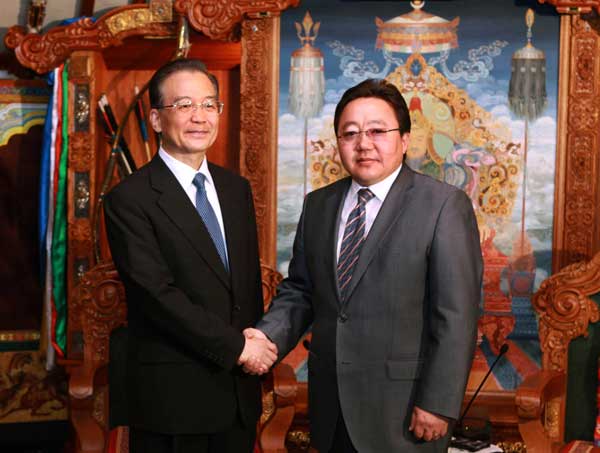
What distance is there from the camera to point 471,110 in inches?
148

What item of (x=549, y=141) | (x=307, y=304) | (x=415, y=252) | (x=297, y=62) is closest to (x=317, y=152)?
(x=297, y=62)

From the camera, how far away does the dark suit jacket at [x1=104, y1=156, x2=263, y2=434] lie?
6.87 ft

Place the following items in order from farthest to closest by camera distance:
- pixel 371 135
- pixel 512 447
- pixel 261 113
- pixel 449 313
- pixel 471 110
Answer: pixel 261 113
pixel 471 110
pixel 512 447
pixel 371 135
pixel 449 313

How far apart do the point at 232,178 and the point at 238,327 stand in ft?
1.40

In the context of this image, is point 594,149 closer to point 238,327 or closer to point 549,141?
point 549,141

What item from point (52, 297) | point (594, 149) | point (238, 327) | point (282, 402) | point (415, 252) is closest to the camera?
point (415, 252)

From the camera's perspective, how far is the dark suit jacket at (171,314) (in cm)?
209

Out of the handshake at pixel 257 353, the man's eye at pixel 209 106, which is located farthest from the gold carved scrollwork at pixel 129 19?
the handshake at pixel 257 353

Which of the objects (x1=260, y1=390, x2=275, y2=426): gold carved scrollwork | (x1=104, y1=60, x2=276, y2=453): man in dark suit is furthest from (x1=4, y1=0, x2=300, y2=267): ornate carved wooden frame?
(x1=104, y1=60, x2=276, y2=453): man in dark suit

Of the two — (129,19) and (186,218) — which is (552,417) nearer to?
(186,218)

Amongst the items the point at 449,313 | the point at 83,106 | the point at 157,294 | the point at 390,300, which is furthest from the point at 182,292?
the point at 83,106

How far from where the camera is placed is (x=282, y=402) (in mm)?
2955

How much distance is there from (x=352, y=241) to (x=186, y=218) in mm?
435

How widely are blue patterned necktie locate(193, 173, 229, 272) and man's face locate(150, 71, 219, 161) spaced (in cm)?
9
